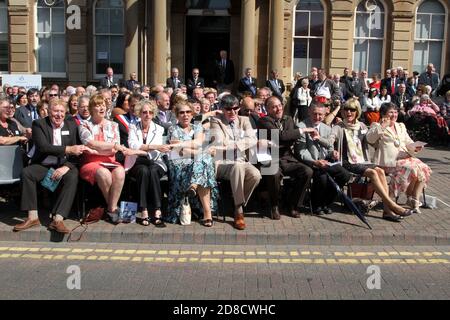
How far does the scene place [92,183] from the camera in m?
7.36

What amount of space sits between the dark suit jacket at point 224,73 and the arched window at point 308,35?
10.7 feet

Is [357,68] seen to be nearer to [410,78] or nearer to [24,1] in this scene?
[410,78]

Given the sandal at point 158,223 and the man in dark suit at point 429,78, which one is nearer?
the sandal at point 158,223

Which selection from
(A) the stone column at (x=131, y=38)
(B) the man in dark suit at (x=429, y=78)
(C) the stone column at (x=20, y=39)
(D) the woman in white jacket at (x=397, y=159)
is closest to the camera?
(D) the woman in white jacket at (x=397, y=159)

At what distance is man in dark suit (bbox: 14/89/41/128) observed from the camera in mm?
9939

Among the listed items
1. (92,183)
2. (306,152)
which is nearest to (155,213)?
(92,183)

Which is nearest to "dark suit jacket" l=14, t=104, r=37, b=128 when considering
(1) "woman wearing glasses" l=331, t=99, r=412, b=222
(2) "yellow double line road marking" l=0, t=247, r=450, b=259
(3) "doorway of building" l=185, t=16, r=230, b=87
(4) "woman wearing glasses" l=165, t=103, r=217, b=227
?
(4) "woman wearing glasses" l=165, t=103, r=217, b=227

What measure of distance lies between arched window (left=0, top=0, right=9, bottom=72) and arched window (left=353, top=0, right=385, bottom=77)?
13.2 m

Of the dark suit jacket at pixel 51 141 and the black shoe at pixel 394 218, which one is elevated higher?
the dark suit jacket at pixel 51 141

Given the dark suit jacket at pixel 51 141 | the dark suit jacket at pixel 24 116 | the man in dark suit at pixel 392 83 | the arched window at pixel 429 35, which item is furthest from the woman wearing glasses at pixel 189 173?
the arched window at pixel 429 35

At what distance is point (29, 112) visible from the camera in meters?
11.0

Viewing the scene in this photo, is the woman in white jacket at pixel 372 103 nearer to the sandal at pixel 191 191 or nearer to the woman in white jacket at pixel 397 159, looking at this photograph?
the woman in white jacket at pixel 397 159

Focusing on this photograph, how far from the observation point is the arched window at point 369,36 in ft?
66.9

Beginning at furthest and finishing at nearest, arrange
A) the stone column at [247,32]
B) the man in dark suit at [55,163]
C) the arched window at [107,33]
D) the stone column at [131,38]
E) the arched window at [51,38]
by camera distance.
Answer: the arched window at [51,38]
the arched window at [107,33]
the stone column at [131,38]
the stone column at [247,32]
the man in dark suit at [55,163]
